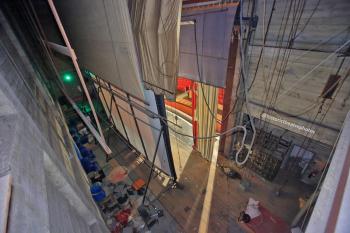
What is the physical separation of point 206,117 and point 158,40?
10.6 ft

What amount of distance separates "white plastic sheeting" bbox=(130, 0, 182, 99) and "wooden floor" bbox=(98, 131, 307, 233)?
3.40 m

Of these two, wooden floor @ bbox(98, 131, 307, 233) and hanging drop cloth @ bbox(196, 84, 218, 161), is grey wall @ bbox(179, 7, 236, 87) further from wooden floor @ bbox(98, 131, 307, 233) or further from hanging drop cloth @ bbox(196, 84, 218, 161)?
wooden floor @ bbox(98, 131, 307, 233)

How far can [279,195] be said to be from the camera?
5227mm

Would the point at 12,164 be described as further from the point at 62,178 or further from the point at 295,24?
the point at 295,24

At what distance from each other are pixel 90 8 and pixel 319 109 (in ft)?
18.7

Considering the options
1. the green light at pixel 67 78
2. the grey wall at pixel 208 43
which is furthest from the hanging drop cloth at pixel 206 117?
the green light at pixel 67 78

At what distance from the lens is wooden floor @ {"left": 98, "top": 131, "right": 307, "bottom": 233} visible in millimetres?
4707

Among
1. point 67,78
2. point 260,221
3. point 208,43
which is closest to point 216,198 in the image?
point 260,221

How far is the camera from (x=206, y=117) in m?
5.91

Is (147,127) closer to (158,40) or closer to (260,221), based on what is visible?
(158,40)

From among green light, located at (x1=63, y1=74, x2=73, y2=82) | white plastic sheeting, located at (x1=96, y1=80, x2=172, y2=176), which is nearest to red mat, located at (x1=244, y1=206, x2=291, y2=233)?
white plastic sheeting, located at (x1=96, y1=80, x2=172, y2=176)

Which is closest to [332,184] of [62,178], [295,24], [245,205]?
[62,178]

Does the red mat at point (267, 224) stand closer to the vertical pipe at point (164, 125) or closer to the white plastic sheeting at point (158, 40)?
the vertical pipe at point (164, 125)

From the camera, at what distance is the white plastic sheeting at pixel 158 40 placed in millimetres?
3088
